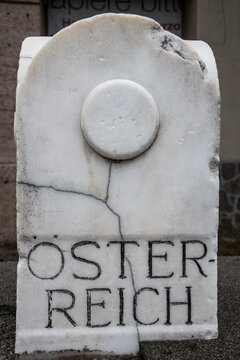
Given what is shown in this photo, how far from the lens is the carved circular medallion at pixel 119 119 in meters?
1.85

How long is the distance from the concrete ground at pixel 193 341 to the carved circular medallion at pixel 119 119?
30.9 inches

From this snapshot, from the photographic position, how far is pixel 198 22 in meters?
4.39

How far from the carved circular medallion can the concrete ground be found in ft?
2.57

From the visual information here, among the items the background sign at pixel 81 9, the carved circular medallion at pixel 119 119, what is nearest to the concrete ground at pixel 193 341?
the carved circular medallion at pixel 119 119

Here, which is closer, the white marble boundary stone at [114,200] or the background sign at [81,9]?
the white marble boundary stone at [114,200]

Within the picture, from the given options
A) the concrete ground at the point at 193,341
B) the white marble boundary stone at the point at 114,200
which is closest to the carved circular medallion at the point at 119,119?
the white marble boundary stone at the point at 114,200

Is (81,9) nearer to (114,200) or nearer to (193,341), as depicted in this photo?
(114,200)

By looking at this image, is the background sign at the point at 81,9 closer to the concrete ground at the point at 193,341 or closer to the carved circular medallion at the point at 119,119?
the concrete ground at the point at 193,341

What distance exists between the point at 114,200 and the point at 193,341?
67 cm

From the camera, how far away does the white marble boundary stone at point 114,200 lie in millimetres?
1864

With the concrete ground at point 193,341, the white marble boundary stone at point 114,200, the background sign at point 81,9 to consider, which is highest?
the background sign at point 81,9

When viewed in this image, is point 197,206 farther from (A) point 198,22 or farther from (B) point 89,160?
(A) point 198,22

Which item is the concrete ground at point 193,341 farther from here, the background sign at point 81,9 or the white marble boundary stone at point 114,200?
the background sign at point 81,9

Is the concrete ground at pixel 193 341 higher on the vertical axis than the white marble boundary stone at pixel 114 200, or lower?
lower
